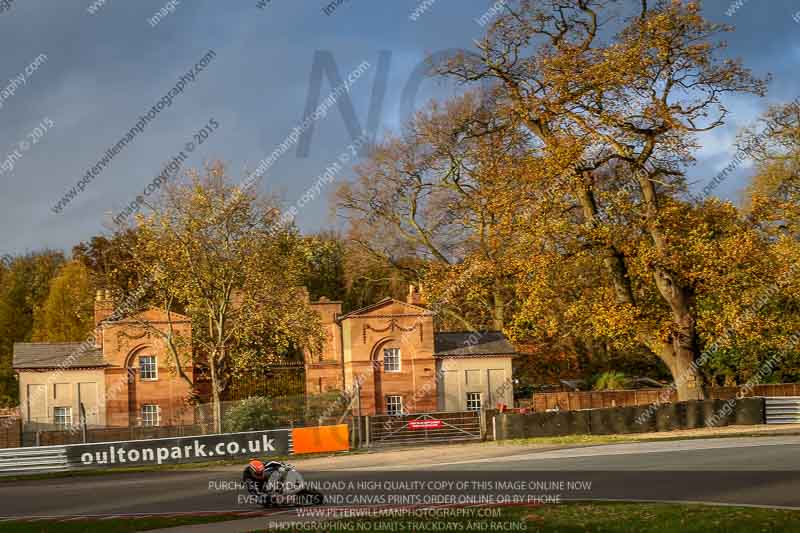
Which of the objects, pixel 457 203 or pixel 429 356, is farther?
pixel 457 203

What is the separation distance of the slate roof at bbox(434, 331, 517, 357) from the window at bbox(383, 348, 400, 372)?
Result: 2.24 metres

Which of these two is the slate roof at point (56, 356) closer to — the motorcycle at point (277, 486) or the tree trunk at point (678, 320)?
the tree trunk at point (678, 320)

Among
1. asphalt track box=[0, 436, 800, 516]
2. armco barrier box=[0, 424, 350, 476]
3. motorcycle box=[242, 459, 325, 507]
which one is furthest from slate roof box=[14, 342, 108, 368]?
motorcycle box=[242, 459, 325, 507]

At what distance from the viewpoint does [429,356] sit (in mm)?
54781

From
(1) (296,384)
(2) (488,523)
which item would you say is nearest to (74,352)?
(1) (296,384)

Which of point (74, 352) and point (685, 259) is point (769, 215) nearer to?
point (685, 259)

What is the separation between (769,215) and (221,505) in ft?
102

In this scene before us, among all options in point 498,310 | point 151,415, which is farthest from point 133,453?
point 498,310

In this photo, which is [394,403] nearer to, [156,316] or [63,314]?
[156,316]

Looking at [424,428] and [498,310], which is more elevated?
[498,310]

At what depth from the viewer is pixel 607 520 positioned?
56.4ft

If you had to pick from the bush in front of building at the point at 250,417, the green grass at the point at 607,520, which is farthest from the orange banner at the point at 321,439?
the green grass at the point at 607,520

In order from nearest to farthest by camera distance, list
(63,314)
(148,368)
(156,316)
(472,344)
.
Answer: (156,316) < (148,368) < (472,344) < (63,314)

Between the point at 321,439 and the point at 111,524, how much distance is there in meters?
19.9
